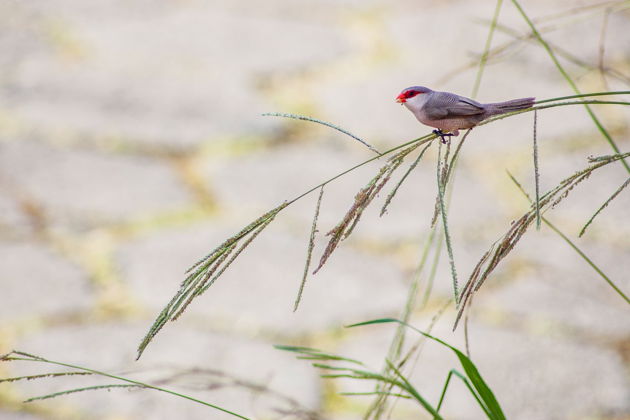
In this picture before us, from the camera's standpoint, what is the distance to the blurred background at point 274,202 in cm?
137

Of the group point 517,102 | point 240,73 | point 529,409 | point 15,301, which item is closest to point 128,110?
point 240,73

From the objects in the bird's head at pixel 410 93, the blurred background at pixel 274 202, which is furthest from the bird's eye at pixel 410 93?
the blurred background at pixel 274 202

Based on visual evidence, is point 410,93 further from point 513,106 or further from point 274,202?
point 274,202

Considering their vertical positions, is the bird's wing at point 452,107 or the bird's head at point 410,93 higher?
the bird's head at point 410,93

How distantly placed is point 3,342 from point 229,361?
1.31ft

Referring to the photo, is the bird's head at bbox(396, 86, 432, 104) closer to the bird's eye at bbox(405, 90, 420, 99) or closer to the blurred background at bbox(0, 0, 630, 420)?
the bird's eye at bbox(405, 90, 420, 99)

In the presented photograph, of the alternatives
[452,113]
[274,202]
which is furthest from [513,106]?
[274,202]

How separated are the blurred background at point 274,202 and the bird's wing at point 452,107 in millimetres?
323

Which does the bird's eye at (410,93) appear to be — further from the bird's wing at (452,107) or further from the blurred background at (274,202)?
the blurred background at (274,202)

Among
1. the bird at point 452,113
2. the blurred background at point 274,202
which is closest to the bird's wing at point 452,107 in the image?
the bird at point 452,113

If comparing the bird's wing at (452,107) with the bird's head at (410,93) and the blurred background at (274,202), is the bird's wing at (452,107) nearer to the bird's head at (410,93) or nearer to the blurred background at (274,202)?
the bird's head at (410,93)

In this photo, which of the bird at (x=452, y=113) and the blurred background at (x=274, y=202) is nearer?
the bird at (x=452, y=113)

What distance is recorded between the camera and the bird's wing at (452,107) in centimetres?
48

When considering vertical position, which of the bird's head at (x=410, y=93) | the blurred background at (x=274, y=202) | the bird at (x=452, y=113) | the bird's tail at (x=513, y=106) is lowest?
the bird's tail at (x=513, y=106)
